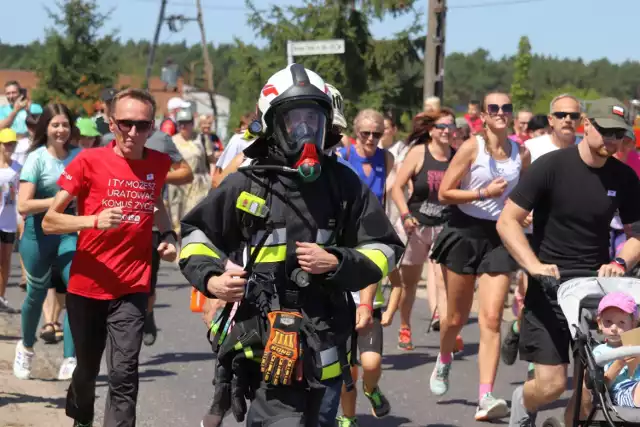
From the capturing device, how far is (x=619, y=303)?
5.87m

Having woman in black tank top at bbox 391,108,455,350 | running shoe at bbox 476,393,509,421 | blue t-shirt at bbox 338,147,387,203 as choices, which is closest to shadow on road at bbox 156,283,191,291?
woman in black tank top at bbox 391,108,455,350

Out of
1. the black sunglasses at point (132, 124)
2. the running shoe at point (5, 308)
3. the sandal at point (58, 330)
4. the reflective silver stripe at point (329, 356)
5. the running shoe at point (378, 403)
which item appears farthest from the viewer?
the running shoe at point (5, 308)

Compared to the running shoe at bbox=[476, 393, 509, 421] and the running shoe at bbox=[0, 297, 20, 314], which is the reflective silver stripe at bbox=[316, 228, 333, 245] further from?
the running shoe at bbox=[0, 297, 20, 314]

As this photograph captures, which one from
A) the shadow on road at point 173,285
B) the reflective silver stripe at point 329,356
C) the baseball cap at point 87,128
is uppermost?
the baseball cap at point 87,128

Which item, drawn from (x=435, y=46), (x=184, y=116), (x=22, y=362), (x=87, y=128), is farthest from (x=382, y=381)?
(x=435, y=46)

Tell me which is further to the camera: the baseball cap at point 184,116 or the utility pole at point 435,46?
the utility pole at point 435,46

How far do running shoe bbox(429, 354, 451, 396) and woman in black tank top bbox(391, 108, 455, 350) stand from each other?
6.32 ft

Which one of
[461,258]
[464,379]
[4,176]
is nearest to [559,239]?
[461,258]

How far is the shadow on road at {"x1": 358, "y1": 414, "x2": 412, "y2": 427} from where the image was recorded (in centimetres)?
791

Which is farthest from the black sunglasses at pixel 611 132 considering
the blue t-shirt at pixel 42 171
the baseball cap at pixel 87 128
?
the baseball cap at pixel 87 128

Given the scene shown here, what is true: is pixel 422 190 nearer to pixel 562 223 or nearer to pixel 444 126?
pixel 444 126

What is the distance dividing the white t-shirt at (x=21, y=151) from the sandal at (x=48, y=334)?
2917 millimetres

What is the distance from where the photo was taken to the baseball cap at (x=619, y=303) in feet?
19.3

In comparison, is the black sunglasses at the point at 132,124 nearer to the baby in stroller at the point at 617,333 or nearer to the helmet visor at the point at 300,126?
the helmet visor at the point at 300,126
